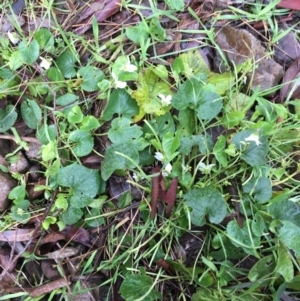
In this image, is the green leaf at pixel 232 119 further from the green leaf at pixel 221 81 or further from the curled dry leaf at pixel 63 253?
the curled dry leaf at pixel 63 253

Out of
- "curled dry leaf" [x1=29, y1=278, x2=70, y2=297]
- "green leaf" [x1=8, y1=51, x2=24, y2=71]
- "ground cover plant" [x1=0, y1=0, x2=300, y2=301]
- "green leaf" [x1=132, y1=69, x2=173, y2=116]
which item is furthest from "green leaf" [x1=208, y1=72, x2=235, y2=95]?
"curled dry leaf" [x1=29, y1=278, x2=70, y2=297]

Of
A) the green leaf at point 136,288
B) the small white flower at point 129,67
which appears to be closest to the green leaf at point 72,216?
the green leaf at point 136,288

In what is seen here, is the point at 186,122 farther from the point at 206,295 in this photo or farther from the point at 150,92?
the point at 206,295

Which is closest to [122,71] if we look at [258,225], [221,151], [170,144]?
[170,144]

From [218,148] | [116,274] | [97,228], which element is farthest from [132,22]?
[116,274]

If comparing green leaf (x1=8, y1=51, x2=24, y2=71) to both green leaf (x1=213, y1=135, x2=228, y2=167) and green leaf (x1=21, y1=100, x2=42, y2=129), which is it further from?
green leaf (x1=213, y1=135, x2=228, y2=167)

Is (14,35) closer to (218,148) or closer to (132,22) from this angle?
(132,22)
